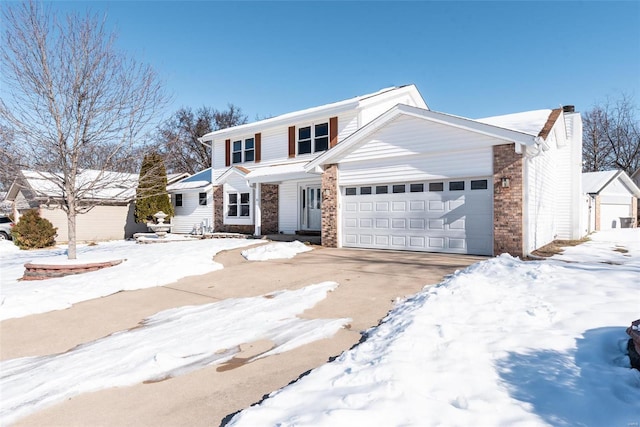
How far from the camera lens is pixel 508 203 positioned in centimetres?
956

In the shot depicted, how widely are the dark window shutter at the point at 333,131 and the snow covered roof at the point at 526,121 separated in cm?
574

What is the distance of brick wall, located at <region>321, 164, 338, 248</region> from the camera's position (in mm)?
12773

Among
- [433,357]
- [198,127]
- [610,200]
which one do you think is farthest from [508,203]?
[198,127]

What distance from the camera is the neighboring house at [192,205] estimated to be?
65.9 feet

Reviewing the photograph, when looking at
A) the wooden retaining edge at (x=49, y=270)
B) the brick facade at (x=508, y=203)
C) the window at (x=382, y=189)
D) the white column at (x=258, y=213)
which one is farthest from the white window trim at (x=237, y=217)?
the brick facade at (x=508, y=203)

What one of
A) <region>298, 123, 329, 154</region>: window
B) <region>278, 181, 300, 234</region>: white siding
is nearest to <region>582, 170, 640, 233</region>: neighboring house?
<region>298, 123, 329, 154</region>: window

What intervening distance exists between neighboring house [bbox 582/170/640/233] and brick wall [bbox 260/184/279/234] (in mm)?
15745

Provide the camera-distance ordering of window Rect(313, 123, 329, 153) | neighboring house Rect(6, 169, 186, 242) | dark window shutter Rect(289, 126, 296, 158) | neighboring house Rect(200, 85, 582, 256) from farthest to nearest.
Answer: neighboring house Rect(6, 169, 186, 242) < dark window shutter Rect(289, 126, 296, 158) < window Rect(313, 123, 329, 153) < neighboring house Rect(200, 85, 582, 256)

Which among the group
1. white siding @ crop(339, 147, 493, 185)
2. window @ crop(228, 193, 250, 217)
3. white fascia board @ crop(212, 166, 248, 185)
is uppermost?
white fascia board @ crop(212, 166, 248, 185)

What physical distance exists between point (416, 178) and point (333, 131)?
5.83 m

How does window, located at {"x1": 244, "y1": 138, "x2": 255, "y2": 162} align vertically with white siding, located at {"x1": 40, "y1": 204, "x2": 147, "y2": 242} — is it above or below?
above

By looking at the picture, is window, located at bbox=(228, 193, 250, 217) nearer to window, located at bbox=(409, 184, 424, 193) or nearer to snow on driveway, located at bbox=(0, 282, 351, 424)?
window, located at bbox=(409, 184, 424, 193)

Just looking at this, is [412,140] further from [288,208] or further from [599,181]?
[599,181]

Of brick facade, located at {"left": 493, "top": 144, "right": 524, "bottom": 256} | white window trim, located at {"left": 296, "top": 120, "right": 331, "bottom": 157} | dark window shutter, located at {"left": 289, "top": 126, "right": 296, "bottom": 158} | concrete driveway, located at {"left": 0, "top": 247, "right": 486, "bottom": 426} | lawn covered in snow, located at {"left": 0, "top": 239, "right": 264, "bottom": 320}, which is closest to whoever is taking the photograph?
concrete driveway, located at {"left": 0, "top": 247, "right": 486, "bottom": 426}
